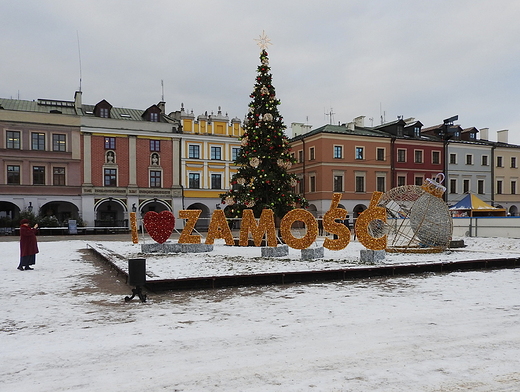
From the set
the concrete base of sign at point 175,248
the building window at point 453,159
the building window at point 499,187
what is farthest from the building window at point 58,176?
the building window at point 499,187

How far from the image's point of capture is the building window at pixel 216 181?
47406 millimetres

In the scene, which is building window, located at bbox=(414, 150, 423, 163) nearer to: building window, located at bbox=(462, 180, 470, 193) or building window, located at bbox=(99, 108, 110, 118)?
building window, located at bbox=(462, 180, 470, 193)

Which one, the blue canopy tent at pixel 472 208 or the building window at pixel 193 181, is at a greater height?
the building window at pixel 193 181

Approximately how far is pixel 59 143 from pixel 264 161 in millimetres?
27700

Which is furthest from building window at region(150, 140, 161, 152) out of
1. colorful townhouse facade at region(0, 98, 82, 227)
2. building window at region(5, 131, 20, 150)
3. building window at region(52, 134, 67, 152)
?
building window at region(5, 131, 20, 150)

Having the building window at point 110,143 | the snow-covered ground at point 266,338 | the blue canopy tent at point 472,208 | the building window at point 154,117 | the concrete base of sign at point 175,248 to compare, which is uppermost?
the building window at point 154,117

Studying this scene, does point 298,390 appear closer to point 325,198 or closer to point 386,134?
point 325,198

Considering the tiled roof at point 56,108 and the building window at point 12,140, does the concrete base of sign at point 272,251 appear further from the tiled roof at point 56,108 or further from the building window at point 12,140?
the building window at point 12,140

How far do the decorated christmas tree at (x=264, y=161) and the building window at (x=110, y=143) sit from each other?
24.7 metres

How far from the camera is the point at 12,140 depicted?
4038cm

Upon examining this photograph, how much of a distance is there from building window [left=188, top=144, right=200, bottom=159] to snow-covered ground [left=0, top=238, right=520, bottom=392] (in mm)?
36512

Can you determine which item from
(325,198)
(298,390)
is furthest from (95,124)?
(298,390)

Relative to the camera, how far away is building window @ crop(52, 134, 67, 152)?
137 ft

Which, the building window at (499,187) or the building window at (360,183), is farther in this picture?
the building window at (499,187)
